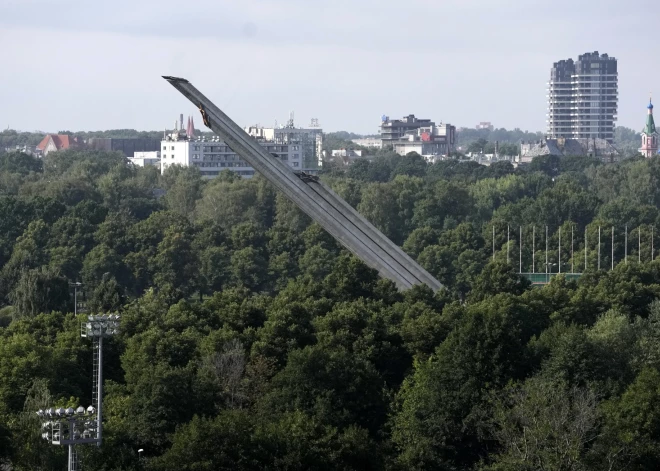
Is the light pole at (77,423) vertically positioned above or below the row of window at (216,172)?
below

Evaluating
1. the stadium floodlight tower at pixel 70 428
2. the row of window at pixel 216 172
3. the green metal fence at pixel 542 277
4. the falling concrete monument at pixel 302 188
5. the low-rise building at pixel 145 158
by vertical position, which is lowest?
the green metal fence at pixel 542 277

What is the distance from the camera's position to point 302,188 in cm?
5184

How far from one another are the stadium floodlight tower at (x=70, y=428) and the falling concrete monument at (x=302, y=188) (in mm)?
15474

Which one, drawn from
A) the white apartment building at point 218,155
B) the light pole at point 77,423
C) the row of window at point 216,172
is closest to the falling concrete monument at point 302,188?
the light pole at point 77,423

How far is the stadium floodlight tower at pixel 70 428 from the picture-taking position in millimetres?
35000

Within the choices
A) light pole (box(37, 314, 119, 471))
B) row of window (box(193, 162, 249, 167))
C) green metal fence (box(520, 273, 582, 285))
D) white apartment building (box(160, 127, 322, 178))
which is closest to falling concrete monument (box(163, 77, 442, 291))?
light pole (box(37, 314, 119, 471))

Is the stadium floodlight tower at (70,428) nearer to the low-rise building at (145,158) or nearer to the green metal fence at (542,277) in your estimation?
the green metal fence at (542,277)

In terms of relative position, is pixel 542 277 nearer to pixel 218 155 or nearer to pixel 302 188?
Result: pixel 302 188

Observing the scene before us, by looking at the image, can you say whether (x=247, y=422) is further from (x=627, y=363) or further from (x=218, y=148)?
(x=218, y=148)

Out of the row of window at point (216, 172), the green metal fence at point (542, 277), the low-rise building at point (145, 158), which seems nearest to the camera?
the green metal fence at point (542, 277)

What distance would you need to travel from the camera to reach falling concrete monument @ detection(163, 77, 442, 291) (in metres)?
50.9

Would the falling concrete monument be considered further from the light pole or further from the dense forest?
the light pole

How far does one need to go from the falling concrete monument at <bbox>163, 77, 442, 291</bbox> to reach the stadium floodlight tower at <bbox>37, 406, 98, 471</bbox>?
50.8 feet

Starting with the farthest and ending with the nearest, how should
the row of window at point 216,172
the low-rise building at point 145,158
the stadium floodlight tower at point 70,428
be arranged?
the low-rise building at point 145,158, the row of window at point 216,172, the stadium floodlight tower at point 70,428
